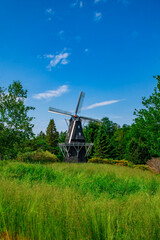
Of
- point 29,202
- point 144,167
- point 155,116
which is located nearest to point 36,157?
point 144,167

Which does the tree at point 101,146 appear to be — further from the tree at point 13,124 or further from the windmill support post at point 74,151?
the tree at point 13,124

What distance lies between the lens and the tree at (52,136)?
1630 inches

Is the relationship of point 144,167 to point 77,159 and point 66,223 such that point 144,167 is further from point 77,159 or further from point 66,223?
point 66,223

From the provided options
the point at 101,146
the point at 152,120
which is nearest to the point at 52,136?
the point at 101,146

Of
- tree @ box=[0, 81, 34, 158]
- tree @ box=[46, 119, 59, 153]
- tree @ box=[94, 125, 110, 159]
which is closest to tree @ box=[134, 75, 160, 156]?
tree @ box=[0, 81, 34, 158]

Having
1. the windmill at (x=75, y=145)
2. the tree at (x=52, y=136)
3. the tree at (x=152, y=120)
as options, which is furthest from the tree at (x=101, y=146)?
the tree at (x=152, y=120)

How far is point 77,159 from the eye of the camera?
95.3 feet

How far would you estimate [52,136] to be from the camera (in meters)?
42.1

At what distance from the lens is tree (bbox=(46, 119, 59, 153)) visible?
4141 centimetres

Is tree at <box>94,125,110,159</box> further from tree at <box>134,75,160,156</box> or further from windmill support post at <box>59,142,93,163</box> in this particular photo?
tree at <box>134,75,160,156</box>

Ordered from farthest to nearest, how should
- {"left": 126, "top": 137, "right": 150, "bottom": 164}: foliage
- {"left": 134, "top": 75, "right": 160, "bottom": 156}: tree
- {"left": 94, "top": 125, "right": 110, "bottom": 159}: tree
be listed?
{"left": 94, "top": 125, "right": 110, "bottom": 159}: tree, {"left": 126, "top": 137, "right": 150, "bottom": 164}: foliage, {"left": 134, "top": 75, "right": 160, "bottom": 156}: tree

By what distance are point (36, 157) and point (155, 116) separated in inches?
600

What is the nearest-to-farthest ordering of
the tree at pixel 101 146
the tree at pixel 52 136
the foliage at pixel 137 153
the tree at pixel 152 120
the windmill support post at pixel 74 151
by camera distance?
the tree at pixel 152 120 < the foliage at pixel 137 153 < the windmill support post at pixel 74 151 < the tree at pixel 101 146 < the tree at pixel 52 136

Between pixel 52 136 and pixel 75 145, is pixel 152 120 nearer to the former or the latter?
pixel 75 145
